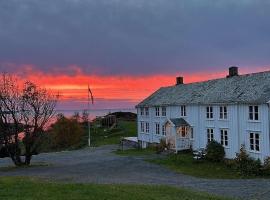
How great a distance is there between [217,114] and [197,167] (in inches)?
260

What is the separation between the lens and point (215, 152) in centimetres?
3972

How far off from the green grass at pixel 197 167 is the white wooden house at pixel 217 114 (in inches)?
97.2

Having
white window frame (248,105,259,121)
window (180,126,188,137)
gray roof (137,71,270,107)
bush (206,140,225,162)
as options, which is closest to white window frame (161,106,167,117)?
gray roof (137,71,270,107)

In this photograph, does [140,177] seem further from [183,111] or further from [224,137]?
[183,111]

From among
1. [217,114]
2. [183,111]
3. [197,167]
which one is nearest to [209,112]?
[217,114]

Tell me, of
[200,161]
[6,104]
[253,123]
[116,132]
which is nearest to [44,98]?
[6,104]

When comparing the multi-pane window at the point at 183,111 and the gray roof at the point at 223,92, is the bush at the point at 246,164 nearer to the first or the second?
the gray roof at the point at 223,92

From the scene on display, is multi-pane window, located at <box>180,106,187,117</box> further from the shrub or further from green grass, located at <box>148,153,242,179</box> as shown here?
the shrub

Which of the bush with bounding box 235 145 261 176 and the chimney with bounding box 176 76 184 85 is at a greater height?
the chimney with bounding box 176 76 184 85

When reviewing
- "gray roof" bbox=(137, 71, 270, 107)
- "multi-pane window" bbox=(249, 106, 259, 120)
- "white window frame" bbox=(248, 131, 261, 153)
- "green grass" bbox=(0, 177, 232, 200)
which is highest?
"gray roof" bbox=(137, 71, 270, 107)

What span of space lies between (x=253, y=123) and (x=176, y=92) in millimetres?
18439

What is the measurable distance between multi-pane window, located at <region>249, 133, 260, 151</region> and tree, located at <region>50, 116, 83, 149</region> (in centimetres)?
4656

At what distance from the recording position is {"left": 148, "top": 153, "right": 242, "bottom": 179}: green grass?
1312 inches

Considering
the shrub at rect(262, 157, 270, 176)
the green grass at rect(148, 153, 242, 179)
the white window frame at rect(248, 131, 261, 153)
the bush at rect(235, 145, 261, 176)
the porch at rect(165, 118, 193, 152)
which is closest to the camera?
the shrub at rect(262, 157, 270, 176)
